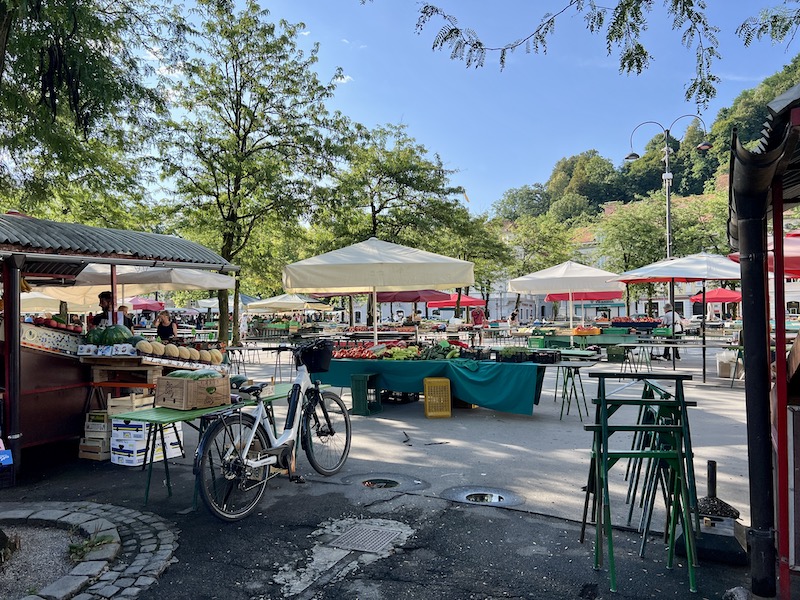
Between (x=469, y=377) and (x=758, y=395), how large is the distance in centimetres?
598

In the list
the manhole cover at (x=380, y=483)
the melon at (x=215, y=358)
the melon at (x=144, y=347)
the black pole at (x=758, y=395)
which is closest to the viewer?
the black pole at (x=758, y=395)

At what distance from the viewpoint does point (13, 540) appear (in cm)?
427

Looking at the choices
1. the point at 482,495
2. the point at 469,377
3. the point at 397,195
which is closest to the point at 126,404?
the point at 482,495

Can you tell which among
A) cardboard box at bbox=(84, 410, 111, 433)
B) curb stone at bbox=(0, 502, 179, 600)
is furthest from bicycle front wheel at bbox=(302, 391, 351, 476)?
cardboard box at bbox=(84, 410, 111, 433)

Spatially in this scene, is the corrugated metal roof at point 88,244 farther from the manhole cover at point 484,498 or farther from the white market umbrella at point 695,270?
the white market umbrella at point 695,270

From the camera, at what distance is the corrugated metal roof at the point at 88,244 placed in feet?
19.0

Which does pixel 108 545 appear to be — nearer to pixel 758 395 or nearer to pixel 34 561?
pixel 34 561

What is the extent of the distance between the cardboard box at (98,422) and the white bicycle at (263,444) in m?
2.50

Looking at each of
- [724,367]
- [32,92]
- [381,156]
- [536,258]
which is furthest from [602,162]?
[32,92]

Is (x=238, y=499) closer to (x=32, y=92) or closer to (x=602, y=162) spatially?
(x=32, y=92)

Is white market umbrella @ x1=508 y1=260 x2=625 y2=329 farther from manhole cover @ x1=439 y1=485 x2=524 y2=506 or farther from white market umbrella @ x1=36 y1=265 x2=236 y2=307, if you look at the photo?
manhole cover @ x1=439 y1=485 x2=524 y2=506

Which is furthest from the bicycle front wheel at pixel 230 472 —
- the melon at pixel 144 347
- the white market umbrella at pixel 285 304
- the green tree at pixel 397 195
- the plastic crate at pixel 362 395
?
the white market umbrella at pixel 285 304

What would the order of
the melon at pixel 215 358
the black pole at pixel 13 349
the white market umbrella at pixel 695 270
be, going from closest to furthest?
1. the black pole at pixel 13 349
2. the melon at pixel 215 358
3. the white market umbrella at pixel 695 270

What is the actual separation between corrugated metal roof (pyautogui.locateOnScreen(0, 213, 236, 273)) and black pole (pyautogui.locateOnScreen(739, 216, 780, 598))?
6.16 m
